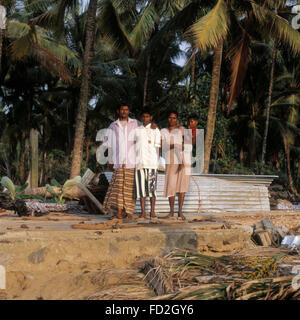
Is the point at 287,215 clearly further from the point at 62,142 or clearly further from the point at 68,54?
the point at 62,142

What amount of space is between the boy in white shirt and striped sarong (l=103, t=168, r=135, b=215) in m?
0.09

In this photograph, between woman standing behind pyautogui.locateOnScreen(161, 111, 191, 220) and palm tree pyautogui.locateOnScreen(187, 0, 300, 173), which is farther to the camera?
palm tree pyautogui.locateOnScreen(187, 0, 300, 173)

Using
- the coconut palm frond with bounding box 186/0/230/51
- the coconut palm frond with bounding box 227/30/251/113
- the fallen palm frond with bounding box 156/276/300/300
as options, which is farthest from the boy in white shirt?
the coconut palm frond with bounding box 227/30/251/113

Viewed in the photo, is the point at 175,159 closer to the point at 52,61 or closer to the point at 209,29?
the point at 209,29

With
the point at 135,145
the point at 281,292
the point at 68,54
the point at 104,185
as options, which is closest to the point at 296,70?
the point at 68,54

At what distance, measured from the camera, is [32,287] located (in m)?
3.36

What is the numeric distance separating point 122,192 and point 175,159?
0.87 metres

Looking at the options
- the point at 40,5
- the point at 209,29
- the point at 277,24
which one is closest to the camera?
the point at 209,29

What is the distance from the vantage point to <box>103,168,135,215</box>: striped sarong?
16.4 ft

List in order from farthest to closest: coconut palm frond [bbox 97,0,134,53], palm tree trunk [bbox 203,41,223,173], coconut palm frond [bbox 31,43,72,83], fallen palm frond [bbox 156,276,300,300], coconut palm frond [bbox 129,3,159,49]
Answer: coconut palm frond [bbox 129,3,159,49]
coconut palm frond [bbox 97,0,134,53]
coconut palm frond [bbox 31,43,72,83]
palm tree trunk [bbox 203,41,223,173]
fallen palm frond [bbox 156,276,300,300]

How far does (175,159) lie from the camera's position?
5.30 m

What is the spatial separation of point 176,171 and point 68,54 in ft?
40.1

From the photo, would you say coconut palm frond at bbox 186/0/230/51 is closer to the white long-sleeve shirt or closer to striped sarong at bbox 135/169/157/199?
the white long-sleeve shirt

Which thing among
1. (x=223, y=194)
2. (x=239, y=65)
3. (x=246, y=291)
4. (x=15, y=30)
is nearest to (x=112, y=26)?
(x=15, y=30)
